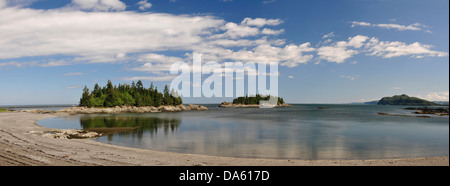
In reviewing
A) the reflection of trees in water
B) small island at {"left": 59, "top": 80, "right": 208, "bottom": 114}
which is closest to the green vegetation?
small island at {"left": 59, "top": 80, "right": 208, "bottom": 114}

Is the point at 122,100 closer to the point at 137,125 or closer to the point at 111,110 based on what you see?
the point at 111,110

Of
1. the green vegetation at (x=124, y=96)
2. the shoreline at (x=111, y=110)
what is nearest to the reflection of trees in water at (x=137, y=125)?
the shoreline at (x=111, y=110)

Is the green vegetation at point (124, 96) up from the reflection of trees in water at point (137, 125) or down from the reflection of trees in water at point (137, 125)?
up

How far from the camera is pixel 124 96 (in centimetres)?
14125

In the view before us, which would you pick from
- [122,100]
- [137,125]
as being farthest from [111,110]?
[137,125]

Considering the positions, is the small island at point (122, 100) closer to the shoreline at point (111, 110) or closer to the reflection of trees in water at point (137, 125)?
the shoreline at point (111, 110)

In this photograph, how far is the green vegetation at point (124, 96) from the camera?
133 m

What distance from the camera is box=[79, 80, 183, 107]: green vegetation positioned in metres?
133

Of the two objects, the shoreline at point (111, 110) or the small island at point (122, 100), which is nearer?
the shoreline at point (111, 110)
